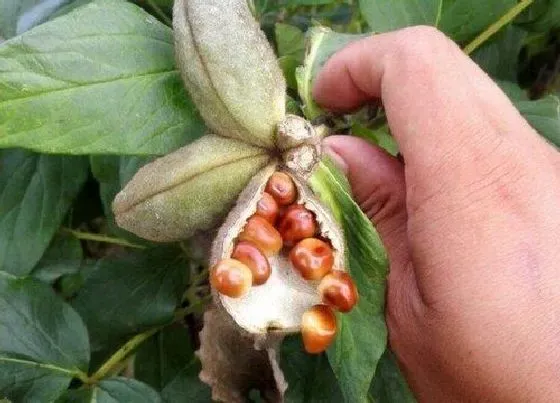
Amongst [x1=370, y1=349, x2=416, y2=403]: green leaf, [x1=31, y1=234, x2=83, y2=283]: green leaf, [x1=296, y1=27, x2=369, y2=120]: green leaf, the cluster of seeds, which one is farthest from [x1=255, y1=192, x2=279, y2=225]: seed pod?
[x1=31, y1=234, x2=83, y2=283]: green leaf

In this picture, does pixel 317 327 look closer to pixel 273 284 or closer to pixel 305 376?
pixel 273 284

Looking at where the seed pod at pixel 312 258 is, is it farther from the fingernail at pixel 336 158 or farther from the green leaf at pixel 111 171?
the green leaf at pixel 111 171

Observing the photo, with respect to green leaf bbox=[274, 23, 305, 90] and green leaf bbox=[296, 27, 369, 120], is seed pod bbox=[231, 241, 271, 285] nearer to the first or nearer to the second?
green leaf bbox=[296, 27, 369, 120]

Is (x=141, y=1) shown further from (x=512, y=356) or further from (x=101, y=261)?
(x=512, y=356)

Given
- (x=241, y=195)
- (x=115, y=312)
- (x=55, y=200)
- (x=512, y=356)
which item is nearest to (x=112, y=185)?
(x=55, y=200)

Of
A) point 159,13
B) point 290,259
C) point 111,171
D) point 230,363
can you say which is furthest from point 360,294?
point 159,13

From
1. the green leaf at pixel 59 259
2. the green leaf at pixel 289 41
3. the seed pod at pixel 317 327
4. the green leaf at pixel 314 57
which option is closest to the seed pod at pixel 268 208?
the seed pod at pixel 317 327
